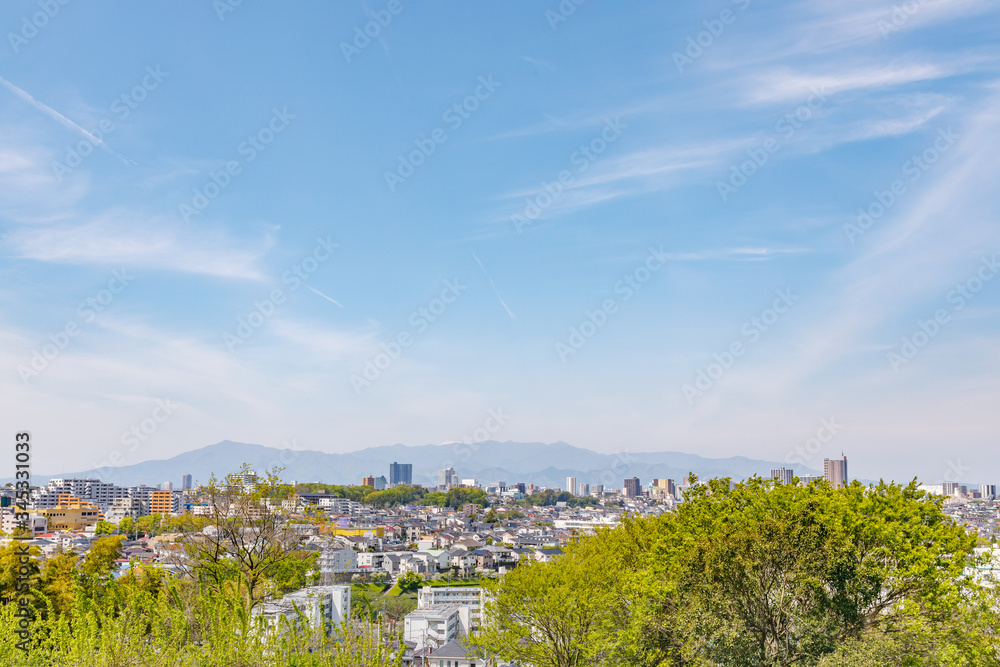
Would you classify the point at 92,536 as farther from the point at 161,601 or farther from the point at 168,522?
the point at 161,601

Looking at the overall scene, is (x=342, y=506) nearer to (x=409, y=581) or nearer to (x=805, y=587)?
(x=409, y=581)

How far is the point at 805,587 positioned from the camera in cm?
1146

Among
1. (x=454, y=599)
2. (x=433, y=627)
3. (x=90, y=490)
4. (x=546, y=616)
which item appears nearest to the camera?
(x=546, y=616)

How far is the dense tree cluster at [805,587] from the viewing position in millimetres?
10594

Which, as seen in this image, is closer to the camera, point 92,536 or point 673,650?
point 673,650

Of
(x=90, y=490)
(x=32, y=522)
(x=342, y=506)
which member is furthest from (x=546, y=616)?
(x=90, y=490)

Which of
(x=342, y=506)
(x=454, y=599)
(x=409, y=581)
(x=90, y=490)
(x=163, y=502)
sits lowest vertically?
(x=342, y=506)

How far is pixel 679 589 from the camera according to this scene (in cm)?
1250

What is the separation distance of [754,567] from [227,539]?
10174 millimetres

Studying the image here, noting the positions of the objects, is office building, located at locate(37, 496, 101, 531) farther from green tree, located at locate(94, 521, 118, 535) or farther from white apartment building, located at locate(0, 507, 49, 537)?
green tree, located at locate(94, 521, 118, 535)

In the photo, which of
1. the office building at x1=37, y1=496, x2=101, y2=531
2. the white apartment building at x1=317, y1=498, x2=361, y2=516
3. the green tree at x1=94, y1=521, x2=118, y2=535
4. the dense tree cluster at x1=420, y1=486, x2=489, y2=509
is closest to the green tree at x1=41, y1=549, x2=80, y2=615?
the green tree at x1=94, y1=521, x2=118, y2=535

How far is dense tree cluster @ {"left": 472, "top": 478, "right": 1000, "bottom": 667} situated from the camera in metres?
10.6

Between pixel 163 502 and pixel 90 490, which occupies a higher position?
pixel 90 490

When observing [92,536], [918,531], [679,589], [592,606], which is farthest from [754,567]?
[92,536]
